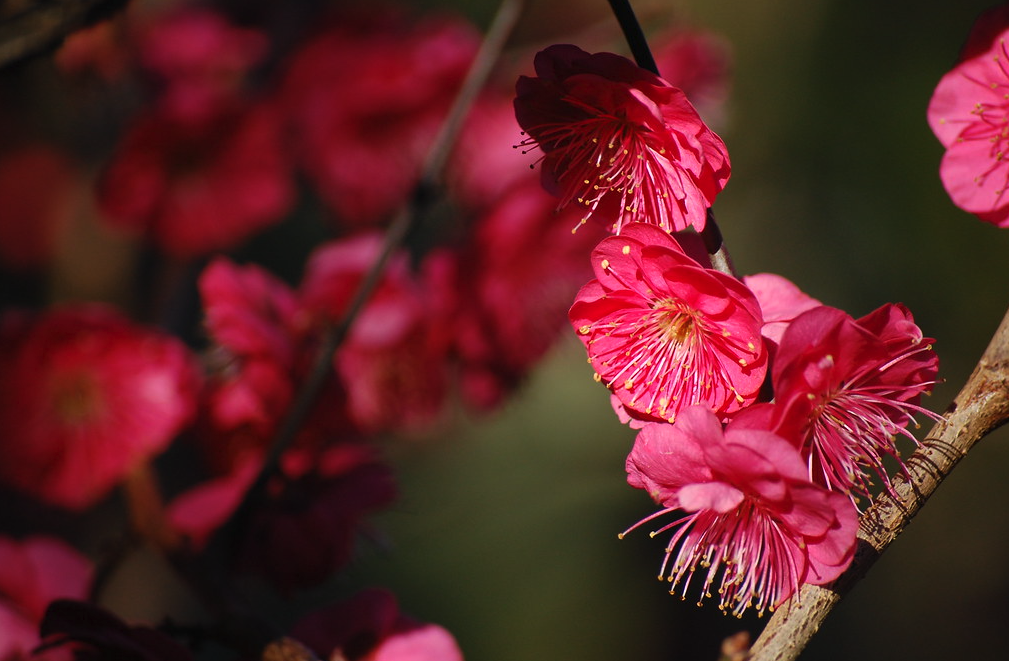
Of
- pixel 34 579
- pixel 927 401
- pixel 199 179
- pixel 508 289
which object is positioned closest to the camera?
pixel 34 579

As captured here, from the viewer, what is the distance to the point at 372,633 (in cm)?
50

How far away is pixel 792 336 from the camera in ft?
1.12

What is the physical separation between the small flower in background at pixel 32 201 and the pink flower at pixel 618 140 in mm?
907

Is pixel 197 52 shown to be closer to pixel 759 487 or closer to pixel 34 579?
→ pixel 34 579

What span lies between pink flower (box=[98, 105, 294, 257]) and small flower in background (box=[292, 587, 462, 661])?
520 mm

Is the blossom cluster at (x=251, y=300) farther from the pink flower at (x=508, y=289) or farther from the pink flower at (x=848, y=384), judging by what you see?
the pink flower at (x=848, y=384)

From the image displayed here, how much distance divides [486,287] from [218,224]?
12.5 inches

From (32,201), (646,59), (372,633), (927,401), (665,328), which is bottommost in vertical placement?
(927,401)

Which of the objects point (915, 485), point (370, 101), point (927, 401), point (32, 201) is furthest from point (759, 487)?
point (927, 401)

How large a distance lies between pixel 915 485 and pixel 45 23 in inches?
22.1

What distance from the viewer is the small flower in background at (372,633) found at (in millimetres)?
484

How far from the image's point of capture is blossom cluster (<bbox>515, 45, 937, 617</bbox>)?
340mm

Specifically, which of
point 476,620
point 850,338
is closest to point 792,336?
point 850,338

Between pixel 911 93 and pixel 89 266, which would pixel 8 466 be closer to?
pixel 89 266
